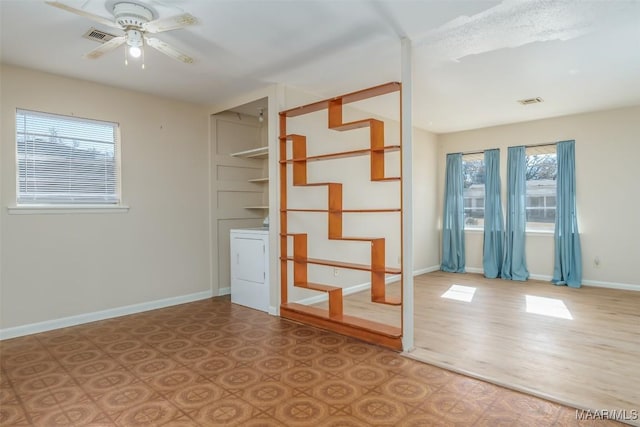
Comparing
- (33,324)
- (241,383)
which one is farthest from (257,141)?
(241,383)

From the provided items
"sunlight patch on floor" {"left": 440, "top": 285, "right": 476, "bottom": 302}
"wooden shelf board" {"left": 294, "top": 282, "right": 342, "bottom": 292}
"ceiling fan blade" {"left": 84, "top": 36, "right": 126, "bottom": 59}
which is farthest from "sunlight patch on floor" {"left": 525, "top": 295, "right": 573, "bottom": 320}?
"ceiling fan blade" {"left": 84, "top": 36, "right": 126, "bottom": 59}

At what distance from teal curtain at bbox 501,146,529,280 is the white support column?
12.9 ft

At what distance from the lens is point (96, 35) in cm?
299

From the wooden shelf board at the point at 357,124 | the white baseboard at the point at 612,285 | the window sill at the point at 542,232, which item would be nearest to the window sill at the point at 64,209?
the wooden shelf board at the point at 357,124

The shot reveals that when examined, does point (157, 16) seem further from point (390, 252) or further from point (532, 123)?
point (532, 123)

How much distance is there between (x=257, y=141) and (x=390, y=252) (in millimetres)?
2719

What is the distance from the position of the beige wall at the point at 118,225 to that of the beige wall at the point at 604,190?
540 cm

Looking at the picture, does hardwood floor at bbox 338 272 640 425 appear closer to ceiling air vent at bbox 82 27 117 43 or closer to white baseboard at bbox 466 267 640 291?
white baseboard at bbox 466 267 640 291

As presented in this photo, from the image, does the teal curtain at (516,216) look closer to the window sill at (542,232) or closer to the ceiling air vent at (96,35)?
the window sill at (542,232)

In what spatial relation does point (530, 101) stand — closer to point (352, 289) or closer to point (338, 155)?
point (338, 155)

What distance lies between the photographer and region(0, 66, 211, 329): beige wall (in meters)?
3.59

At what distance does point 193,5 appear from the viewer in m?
2.55

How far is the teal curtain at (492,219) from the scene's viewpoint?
638 cm

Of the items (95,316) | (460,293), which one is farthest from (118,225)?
(460,293)
